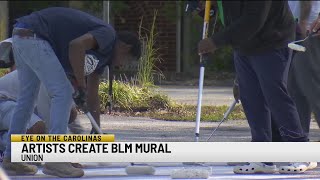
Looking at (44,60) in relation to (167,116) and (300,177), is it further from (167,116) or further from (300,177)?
(167,116)

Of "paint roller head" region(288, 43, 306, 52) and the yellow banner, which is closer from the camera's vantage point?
the yellow banner

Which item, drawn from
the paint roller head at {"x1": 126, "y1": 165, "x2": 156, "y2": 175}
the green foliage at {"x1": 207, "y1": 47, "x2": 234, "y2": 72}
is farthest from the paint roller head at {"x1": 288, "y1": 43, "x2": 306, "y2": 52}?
the green foliage at {"x1": 207, "y1": 47, "x2": 234, "y2": 72}

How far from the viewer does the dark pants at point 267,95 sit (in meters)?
6.37

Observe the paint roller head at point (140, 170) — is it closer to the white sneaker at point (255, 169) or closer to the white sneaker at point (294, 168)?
the white sneaker at point (255, 169)

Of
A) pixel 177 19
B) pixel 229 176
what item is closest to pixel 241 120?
pixel 229 176

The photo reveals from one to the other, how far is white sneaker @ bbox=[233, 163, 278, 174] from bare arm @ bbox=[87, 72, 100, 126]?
1281 mm

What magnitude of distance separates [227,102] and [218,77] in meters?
6.26

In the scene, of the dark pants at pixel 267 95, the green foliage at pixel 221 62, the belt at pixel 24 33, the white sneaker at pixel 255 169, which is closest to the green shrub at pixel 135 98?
the dark pants at pixel 267 95

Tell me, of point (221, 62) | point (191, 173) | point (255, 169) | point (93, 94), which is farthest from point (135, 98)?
point (221, 62)

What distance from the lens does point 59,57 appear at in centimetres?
636

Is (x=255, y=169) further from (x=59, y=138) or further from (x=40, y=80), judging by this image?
(x=40, y=80)

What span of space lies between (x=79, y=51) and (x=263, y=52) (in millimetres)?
1522

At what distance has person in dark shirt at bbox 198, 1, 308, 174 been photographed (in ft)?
20.5

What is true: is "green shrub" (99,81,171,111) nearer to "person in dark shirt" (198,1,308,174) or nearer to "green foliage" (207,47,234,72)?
"person in dark shirt" (198,1,308,174)
